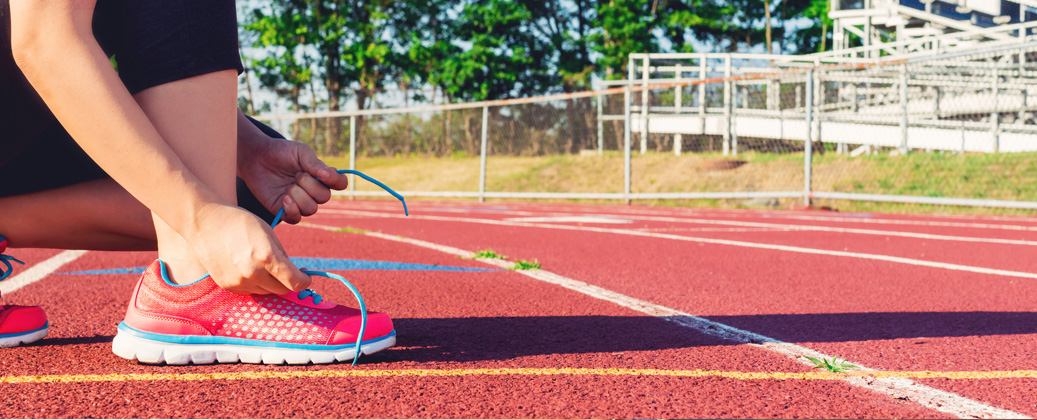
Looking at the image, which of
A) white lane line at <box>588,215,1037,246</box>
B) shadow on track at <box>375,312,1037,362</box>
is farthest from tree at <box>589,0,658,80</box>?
shadow on track at <box>375,312,1037,362</box>

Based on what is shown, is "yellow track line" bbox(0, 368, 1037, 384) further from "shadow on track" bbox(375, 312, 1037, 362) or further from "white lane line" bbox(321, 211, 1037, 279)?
"white lane line" bbox(321, 211, 1037, 279)

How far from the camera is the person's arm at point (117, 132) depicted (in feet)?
5.33

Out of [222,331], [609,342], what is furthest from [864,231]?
[222,331]

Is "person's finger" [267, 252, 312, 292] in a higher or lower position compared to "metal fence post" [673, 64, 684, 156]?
lower

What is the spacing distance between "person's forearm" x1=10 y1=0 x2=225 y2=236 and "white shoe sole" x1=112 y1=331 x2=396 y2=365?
40cm

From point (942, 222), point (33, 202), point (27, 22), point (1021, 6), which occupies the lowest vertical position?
point (942, 222)

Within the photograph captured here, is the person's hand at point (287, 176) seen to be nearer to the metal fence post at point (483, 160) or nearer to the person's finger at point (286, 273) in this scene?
the person's finger at point (286, 273)

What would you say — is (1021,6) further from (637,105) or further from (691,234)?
(691,234)

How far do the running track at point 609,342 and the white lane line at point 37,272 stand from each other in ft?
0.06

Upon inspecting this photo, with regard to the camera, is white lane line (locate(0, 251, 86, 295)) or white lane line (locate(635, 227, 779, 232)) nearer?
white lane line (locate(0, 251, 86, 295))

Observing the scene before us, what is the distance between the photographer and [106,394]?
1754 millimetres

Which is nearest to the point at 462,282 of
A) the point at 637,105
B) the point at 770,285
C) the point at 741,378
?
the point at 770,285

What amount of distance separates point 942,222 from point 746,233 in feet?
9.76

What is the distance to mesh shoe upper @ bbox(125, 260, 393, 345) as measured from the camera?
2010 mm
